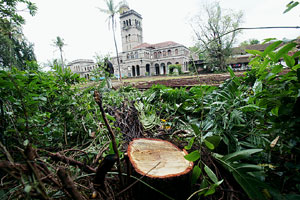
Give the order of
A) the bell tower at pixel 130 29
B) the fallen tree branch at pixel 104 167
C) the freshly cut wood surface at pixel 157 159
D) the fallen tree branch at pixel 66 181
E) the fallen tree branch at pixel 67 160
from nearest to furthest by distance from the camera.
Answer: the fallen tree branch at pixel 66 181, the fallen tree branch at pixel 104 167, the fallen tree branch at pixel 67 160, the freshly cut wood surface at pixel 157 159, the bell tower at pixel 130 29

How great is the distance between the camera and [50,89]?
1.28 meters

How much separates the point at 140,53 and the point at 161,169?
3981 centimetres

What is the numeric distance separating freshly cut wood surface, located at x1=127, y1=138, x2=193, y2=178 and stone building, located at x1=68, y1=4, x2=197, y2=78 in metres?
37.7

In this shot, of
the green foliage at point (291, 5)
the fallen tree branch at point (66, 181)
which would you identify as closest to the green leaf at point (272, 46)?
the green foliage at point (291, 5)

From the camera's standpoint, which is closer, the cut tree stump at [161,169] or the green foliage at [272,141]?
the green foliage at [272,141]

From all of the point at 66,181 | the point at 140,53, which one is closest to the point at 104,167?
the point at 66,181

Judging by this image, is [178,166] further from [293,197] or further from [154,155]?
[293,197]

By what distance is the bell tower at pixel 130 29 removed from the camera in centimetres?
4025

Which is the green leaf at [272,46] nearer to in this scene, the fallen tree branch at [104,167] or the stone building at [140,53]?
the fallen tree branch at [104,167]

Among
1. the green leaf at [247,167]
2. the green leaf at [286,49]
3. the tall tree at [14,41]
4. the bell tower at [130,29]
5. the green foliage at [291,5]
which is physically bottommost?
the green leaf at [247,167]

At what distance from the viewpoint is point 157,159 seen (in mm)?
1073

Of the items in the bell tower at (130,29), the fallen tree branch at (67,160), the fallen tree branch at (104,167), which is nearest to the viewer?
the fallen tree branch at (104,167)

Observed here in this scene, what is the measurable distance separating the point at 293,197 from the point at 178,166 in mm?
625

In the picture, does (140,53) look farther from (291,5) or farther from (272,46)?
(291,5)
